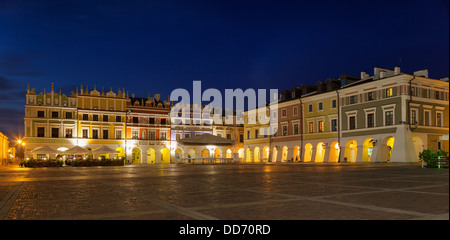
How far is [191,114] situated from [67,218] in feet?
220

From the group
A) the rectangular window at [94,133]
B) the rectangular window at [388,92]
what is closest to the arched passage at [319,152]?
the rectangular window at [388,92]

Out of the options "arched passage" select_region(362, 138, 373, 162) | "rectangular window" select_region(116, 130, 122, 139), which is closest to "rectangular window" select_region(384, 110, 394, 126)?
"arched passage" select_region(362, 138, 373, 162)

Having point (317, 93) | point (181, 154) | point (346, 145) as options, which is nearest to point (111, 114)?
point (181, 154)

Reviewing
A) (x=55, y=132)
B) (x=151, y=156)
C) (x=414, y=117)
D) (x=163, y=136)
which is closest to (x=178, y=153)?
(x=163, y=136)

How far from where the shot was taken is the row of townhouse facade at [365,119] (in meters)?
39.6

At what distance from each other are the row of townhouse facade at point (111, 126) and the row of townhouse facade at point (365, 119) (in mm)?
12287

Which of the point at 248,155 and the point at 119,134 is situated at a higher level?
the point at 119,134

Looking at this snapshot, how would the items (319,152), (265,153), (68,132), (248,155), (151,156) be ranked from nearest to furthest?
(319,152), (68,132), (265,153), (248,155), (151,156)

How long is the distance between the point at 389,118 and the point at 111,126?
45.0m

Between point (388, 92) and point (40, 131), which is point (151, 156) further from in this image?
point (388, 92)

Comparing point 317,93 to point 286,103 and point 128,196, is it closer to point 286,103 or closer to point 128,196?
point 286,103

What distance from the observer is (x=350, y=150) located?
48219 millimetres

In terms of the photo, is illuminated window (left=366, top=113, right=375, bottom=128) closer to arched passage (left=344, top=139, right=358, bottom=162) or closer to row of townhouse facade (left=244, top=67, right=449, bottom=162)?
row of townhouse facade (left=244, top=67, right=449, bottom=162)

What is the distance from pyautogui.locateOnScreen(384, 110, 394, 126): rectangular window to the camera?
40.6m
